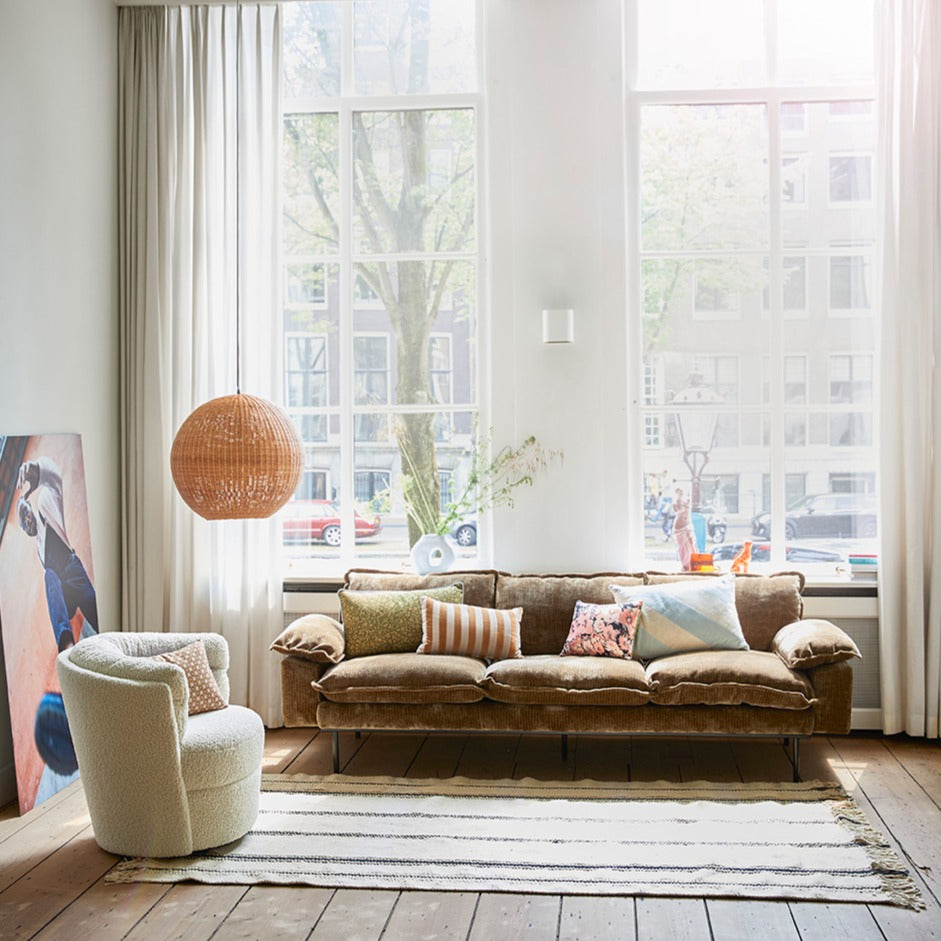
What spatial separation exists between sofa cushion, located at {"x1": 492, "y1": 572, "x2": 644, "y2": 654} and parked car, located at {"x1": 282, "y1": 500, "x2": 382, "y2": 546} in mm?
904

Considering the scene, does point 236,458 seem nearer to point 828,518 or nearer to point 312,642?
point 312,642

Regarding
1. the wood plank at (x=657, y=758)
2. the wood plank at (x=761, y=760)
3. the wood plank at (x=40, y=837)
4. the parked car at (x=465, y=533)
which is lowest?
the wood plank at (x=40, y=837)

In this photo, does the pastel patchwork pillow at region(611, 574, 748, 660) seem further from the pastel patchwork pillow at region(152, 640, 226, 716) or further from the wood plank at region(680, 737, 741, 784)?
the pastel patchwork pillow at region(152, 640, 226, 716)

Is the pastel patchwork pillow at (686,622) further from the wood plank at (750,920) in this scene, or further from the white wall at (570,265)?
the wood plank at (750,920)

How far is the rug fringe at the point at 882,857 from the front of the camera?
332 centimetres

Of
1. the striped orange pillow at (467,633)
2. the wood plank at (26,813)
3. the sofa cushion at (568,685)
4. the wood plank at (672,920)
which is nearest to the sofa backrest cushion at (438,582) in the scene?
the striped orange pillow at (467,633)

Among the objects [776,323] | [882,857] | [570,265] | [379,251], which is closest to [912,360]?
[776,323]

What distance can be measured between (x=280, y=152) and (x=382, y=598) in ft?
7.29

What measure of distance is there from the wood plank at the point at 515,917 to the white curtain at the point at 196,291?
7.52ft

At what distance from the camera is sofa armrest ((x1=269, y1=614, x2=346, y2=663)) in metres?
4.57

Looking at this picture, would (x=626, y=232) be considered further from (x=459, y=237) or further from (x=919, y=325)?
(x=919, y=325)

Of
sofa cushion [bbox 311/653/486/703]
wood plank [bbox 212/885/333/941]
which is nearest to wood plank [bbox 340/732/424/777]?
sofa cushion [bbox 311/653/486/703]

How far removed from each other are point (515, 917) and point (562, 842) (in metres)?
0.58

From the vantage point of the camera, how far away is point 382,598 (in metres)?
4.91
